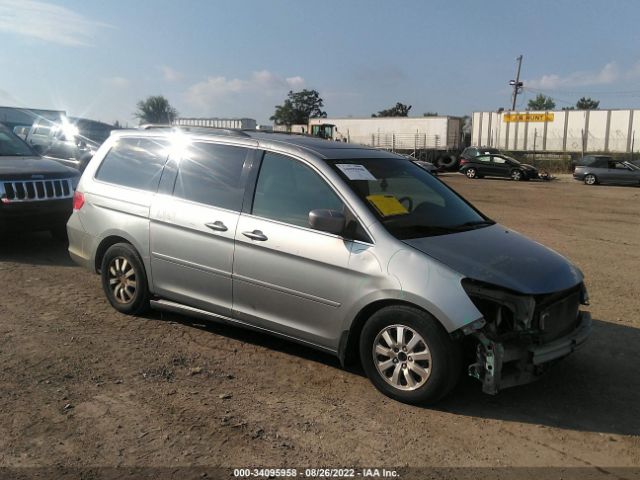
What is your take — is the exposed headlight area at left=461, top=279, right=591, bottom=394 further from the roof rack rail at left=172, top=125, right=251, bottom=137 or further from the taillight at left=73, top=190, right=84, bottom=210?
the taillight at left=73, top=190, right=84, bottom=210

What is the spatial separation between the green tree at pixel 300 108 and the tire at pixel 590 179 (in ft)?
242

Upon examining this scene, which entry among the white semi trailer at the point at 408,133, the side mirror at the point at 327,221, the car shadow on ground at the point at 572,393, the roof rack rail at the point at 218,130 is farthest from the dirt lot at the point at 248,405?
the white semi trailer at the point at 408,133

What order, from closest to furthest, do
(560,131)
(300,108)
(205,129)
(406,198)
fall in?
(406,198), (205,129), (560,131), (300,108)

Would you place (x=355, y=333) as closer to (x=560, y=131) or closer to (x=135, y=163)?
(x=135, y=163)

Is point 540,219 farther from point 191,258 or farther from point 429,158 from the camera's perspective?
point 429,158

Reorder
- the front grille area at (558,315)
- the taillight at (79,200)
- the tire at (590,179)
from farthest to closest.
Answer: the tire at (590,179) → the taillight at (79,200) → the front grille area at (558,315)

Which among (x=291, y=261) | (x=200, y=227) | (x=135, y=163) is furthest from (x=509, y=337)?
(x=135, y=163)

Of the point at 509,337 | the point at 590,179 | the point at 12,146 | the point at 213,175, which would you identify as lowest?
the point at 509,337

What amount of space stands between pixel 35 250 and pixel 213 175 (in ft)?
15.8

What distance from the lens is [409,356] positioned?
373cm

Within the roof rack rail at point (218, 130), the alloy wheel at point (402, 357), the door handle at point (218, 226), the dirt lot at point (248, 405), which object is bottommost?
the dirt lot at point (248, 405)

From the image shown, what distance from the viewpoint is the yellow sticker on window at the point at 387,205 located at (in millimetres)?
4172

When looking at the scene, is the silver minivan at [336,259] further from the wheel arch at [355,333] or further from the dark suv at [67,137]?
the dark suv at [67,137]

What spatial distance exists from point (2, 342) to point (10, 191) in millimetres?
3660
